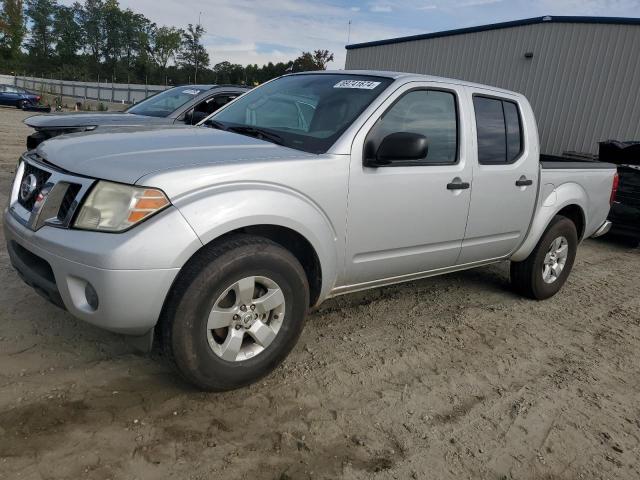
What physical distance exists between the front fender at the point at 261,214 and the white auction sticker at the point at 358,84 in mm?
1001

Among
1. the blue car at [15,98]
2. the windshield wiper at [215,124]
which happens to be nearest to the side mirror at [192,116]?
the windshield wiper at [215,124]

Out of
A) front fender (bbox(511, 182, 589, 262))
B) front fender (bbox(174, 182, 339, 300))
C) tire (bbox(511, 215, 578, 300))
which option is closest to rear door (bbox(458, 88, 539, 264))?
front fender (bbox(511, 182, 589, 262))

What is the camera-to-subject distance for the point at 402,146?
9.61 ft

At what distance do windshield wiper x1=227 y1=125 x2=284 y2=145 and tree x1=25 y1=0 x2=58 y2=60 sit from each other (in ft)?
318

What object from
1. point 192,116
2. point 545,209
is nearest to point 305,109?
point 545,209

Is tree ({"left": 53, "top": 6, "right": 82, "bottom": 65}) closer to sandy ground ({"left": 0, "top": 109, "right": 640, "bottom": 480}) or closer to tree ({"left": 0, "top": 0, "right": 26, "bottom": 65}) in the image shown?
tree ({"left": 0, "top": 0, "right": 26, "bottom": 65})

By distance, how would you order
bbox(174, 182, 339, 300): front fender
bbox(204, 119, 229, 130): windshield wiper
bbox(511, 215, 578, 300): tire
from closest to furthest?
bbox(174, 182, 339, 300): front fender → bbox(204, 119, 229, 130): windshield wiper → bbox(511, 215, 578, 300): tire

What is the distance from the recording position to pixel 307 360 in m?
3.23

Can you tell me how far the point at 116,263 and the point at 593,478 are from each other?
8.00 ft

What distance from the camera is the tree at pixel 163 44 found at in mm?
85812

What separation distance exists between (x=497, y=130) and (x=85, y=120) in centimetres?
484

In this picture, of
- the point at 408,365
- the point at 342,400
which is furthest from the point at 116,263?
the point at 408,365

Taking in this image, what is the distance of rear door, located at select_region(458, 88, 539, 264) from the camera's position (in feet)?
12.6

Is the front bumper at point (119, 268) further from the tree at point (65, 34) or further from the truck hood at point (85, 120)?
the tree at point (65, 34)
